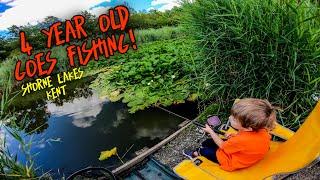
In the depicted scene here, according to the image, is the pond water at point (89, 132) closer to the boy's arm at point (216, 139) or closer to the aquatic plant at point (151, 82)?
the aquatic plant at point (151, 82)

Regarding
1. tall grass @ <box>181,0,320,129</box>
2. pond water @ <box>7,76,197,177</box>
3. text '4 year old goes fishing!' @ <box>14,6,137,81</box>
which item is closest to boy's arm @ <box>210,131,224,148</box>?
tall grass @ <box>181,0,320,129</box>

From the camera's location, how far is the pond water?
5.04m

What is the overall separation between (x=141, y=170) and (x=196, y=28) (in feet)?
5.80

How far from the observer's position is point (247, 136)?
3.12 metres

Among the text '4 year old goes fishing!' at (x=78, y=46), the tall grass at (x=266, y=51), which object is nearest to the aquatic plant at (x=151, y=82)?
the text '4 year old goes fishing!' at (x=78, y=46)

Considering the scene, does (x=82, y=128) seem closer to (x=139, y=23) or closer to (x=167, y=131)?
(x=167, y=131)

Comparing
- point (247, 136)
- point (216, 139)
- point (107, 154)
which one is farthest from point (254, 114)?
point (107, 154)

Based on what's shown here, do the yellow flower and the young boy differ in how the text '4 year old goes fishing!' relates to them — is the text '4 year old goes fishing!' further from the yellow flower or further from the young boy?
the young boy

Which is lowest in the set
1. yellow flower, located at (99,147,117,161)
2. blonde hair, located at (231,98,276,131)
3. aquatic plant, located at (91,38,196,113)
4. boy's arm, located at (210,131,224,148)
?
yellow flower, located at (99,147,117,161)

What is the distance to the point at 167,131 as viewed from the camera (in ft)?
18.0

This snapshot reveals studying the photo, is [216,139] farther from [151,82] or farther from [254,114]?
[151,82]

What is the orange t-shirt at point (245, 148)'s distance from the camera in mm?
3121

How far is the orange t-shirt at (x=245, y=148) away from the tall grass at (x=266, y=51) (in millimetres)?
1010

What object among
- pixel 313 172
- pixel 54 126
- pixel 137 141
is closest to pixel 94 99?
pixel 54 126
